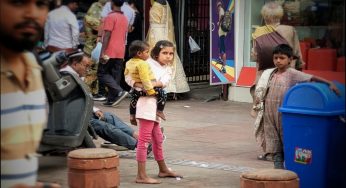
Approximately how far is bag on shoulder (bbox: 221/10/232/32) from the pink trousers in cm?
599

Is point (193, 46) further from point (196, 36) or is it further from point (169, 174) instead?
point (169, 174)

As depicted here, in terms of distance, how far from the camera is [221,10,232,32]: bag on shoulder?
1313cm

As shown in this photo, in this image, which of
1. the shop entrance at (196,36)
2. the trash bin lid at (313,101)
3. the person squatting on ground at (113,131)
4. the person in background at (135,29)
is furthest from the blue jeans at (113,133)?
the shop entrance at (196,36)

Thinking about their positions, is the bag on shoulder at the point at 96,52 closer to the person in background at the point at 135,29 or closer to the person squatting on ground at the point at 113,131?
the person in background at the point at 135,29

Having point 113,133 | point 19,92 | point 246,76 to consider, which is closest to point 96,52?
point 246,76

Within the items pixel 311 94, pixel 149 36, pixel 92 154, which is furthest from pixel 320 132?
pixel 149 36

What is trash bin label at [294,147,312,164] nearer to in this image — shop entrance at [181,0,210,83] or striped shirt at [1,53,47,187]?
striped shirt at [1,53,47,187]

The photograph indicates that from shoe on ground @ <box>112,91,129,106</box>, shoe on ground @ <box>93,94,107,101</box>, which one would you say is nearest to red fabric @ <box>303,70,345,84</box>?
shoe on ground @ <box>112,91,129,106</box>

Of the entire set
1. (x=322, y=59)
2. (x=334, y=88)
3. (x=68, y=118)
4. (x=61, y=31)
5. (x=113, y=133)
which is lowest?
(x=113, y=133)

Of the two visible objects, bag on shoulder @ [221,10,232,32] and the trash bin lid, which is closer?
the trash bin lid

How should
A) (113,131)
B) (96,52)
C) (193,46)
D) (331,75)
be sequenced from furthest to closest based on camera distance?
(193,46) → (96,52) → (113,131) → (331,75)

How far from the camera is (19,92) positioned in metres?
3.07

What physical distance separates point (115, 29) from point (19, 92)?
350 inches

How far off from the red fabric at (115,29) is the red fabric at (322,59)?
249 inches
